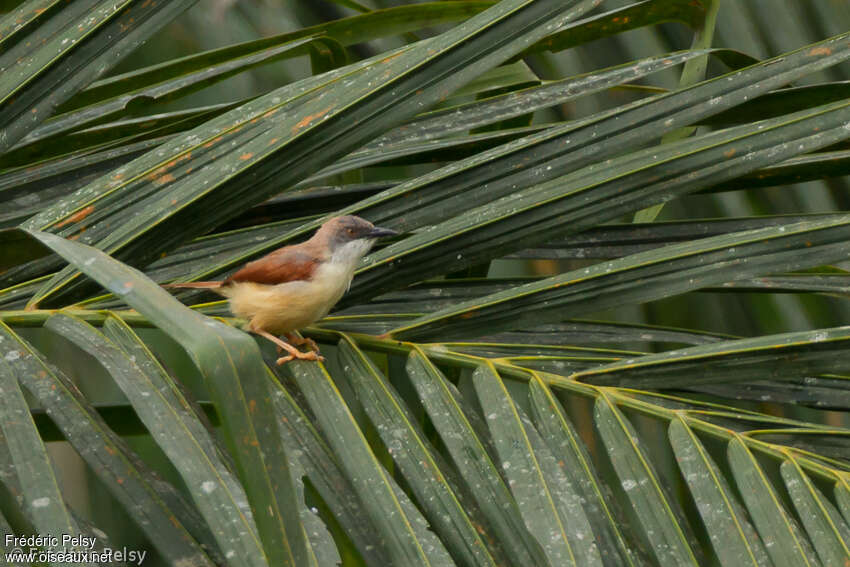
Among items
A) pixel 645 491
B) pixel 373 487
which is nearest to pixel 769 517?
pixel 645 491

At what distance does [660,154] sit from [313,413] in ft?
2.52

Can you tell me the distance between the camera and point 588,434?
2.76m

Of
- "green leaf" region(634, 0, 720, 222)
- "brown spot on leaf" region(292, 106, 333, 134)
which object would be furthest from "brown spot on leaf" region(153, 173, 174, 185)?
"green leaf" region(634, 0, 720, 222)

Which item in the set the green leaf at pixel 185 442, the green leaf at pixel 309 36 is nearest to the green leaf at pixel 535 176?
the green leaf at pixel 185 442

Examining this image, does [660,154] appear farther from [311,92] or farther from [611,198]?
[311,92]

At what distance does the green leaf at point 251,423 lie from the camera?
35.0 inches

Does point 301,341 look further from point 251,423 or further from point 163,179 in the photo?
point 251,423

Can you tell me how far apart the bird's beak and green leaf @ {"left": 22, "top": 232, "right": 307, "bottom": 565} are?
3.19ft

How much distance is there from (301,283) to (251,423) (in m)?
1.28

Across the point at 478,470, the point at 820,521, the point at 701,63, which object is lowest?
the point at 820,521

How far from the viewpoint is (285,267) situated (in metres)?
2.29

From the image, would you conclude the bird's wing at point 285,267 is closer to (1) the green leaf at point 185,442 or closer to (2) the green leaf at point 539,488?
(1) the green leaf at point 185,442

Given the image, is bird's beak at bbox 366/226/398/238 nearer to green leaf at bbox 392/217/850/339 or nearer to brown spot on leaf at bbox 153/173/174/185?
green leaf at bbox 392/217/850/339

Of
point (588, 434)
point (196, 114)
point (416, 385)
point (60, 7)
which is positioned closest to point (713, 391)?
point (416, 385)
